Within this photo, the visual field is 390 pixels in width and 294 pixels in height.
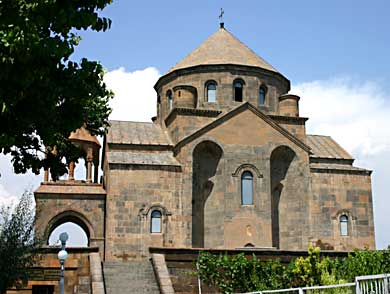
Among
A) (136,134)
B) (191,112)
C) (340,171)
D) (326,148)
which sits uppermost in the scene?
(191,112)

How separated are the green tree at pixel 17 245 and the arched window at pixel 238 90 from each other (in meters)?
14.2

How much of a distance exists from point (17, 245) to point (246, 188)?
12.2m

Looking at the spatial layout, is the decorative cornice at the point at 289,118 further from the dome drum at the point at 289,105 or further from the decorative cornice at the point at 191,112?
the decorative cornice at the point at 191,112

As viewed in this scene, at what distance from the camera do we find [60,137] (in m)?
11.7

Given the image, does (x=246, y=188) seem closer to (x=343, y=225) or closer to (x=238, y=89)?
(x=343, y=225)

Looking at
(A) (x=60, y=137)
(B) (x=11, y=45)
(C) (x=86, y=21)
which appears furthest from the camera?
(A) (x=60, y=137)

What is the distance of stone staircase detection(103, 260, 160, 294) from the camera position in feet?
54.3

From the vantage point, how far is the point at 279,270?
17.5 metres

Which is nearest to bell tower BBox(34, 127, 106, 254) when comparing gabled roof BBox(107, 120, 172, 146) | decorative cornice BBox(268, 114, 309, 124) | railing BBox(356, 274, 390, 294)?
Answer: gabled roof BBox(107, 120, 172, 146)

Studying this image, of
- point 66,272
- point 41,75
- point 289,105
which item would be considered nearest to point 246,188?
point 289,105

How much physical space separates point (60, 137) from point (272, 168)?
50.1 ft

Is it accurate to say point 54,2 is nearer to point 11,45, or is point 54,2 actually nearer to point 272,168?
point 11,45

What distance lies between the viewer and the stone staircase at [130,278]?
1655 centimetres

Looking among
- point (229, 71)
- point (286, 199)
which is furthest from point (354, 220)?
point (229, 71)
